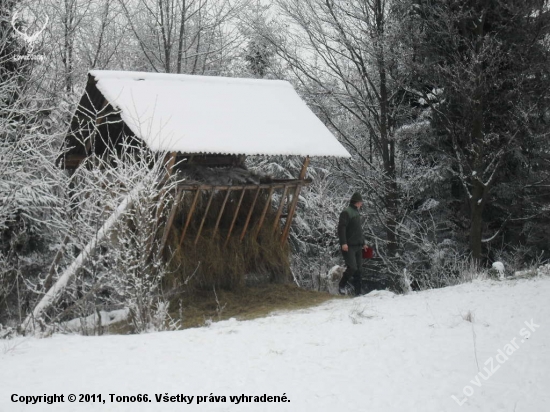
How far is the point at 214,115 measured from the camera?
30.8 feet

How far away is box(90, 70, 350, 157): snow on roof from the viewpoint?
8406 millimetres

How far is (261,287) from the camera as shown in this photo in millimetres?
9742

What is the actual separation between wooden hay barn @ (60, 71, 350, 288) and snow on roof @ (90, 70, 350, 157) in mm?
17

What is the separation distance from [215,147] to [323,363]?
14.4 feet

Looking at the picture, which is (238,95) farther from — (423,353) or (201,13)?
(201,13)

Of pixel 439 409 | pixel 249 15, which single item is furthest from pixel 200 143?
pixel 249 15

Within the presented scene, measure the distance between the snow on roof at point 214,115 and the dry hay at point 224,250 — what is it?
1047mm

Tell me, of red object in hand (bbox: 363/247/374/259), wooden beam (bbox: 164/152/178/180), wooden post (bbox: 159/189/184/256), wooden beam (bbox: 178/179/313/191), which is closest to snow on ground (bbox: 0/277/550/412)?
wooden post (bbox: 159/189/184/256)

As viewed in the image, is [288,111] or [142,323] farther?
[288,111]

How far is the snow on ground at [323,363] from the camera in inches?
163

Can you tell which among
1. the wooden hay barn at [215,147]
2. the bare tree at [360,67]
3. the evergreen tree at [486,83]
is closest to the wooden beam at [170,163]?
the wooden hay barn at [215,147]

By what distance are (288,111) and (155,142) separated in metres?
Result: 3.17

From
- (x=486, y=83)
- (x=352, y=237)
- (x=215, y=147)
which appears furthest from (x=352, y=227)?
(x=486, y=83)

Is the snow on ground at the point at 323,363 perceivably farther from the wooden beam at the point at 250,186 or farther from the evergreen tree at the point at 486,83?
Result: the evergreen tree at the point at 486,83
